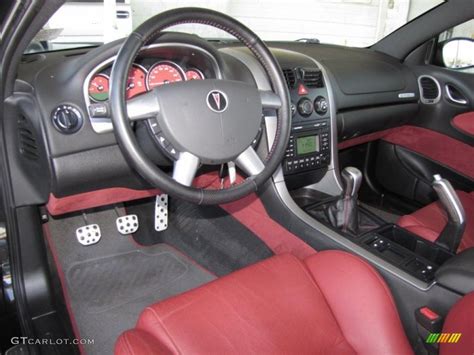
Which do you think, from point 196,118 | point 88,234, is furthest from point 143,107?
point 88,234

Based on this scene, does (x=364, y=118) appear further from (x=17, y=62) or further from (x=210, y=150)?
(x=17, y=62)

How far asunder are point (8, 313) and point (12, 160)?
488 mm

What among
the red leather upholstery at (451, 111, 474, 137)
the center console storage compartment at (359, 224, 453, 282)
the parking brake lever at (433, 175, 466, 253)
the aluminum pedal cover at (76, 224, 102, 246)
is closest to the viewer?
the center console storage compartment at (359, 224, 453, 282)

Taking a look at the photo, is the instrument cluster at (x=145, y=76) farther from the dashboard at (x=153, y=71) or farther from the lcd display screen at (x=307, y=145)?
the lcd display screen at (x=307, y=145)

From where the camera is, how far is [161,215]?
6.27 feet

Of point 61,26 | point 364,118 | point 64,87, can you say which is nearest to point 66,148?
point 64,87

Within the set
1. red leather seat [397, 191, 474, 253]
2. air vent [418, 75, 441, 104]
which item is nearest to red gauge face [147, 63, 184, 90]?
red leather seat [397, 191, 474, 253]

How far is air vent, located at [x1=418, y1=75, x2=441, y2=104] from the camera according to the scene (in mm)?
2115

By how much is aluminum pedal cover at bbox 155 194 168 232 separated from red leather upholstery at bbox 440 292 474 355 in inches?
50.1

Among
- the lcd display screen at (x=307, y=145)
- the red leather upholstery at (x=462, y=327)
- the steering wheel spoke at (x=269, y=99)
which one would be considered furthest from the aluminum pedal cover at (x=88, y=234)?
the red leather upholstery at (x=462, y=327)

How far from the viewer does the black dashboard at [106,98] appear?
1088mm

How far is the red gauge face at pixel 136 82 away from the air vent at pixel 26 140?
0.29 metres

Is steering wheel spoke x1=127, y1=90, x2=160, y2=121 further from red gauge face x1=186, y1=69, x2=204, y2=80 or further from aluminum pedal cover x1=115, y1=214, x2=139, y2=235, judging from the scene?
aluminum pedal cover x1=115, y1=214, x2=139, y2=235

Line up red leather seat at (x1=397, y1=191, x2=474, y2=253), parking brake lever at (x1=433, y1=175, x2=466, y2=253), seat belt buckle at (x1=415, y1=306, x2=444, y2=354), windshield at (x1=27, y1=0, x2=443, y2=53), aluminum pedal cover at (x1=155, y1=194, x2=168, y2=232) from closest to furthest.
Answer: seat belt buckle at (x1=415, y1=306, x2=444, y2=354) < parking brake lever at (x1=433, y1=175, x2=466, y2=253) < red leather seat at (x1=397, y1=191, x2=474, y2=253) < aluminum pedal cover at (x1=155, y1=194, x2=168, y2=232) < windshield at (x1=27, y1=0, x2=443, y2=53)
